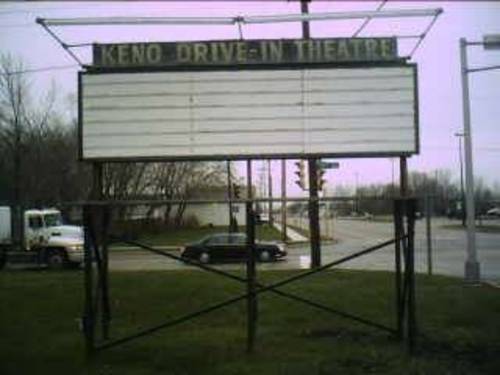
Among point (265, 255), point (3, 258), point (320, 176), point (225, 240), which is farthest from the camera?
point (265, 255)

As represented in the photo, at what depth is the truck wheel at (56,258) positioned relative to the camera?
30703 mm

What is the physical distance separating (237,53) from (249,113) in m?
0.75

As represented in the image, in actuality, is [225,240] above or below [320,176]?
below

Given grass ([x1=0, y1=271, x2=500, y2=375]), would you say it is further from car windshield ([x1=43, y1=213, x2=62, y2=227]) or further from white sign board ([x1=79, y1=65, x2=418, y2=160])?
car windshield ([x1=43, y1=213, x2=62, y2=227])

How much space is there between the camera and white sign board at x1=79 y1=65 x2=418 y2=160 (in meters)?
10.2

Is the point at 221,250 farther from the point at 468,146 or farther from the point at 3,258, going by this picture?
the point at 468,146

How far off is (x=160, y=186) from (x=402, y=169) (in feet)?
174

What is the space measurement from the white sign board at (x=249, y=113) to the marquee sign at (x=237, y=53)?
0.45 ft

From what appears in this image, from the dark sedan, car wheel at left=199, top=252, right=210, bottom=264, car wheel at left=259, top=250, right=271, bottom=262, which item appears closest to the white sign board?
the dark sedan

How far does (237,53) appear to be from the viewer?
1019 cm

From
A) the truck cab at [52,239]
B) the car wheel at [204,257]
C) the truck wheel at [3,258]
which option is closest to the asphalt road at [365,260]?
the car wheel at [204,257]

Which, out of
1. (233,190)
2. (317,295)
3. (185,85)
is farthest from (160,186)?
(185,85)

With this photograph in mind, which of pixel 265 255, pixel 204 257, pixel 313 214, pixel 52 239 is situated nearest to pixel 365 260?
pixel 265 255

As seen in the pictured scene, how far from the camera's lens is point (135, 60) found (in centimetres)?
1019
